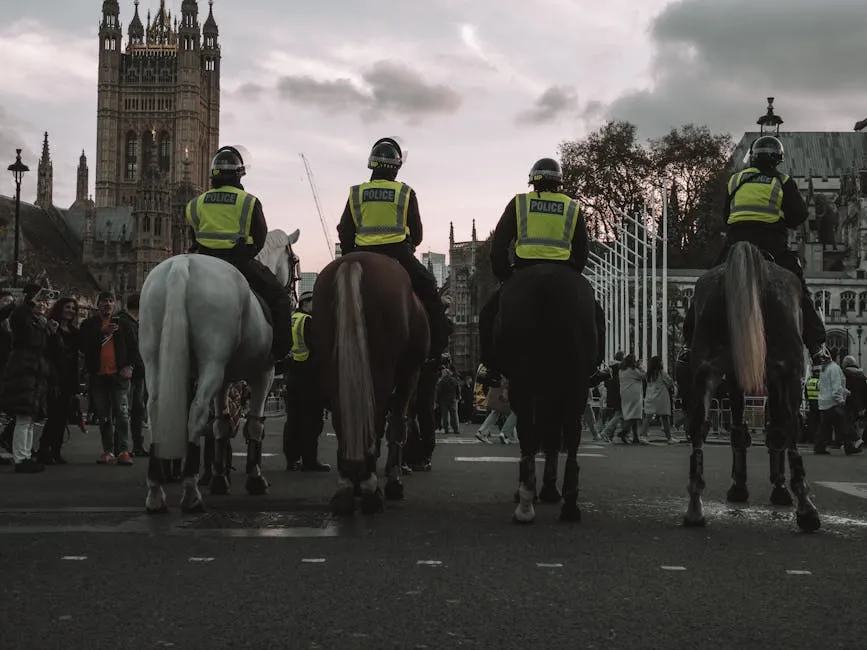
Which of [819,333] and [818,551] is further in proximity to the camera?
[819,333]

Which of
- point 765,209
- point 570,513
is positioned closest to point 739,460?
point 765,209

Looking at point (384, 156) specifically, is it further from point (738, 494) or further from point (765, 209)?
point (738, 494)

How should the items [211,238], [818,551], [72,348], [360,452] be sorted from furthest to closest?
1. [72,348]
2. [211,238]
3. [360,452]
4. [818,551]

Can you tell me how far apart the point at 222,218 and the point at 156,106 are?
162 meters

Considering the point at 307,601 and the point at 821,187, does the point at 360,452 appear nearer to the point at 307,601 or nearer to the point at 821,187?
the point at 307,601

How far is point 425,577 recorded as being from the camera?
534 cm

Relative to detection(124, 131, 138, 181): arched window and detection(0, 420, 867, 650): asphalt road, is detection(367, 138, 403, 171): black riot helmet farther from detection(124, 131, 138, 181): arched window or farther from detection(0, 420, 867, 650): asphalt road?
detection(124, 131, 138, 181): arched window

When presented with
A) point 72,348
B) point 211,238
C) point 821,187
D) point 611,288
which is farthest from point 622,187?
point 211,238

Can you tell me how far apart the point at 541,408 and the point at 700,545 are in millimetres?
1976

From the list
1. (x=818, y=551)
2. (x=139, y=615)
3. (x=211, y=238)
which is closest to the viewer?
(x=139, y=615)

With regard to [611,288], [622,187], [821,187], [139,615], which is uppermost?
[821,187]

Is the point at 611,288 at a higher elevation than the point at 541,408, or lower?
higher

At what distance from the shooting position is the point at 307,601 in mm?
4750

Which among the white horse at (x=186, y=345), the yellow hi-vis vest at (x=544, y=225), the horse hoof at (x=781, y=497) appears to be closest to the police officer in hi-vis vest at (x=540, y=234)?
the yellow hi-vis vest at (x=544, y=225)
